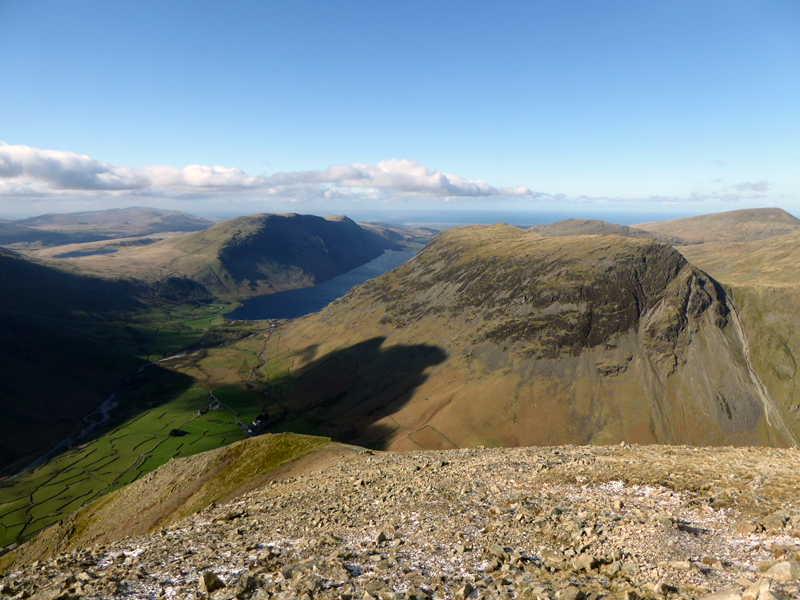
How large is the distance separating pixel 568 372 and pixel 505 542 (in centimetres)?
14562

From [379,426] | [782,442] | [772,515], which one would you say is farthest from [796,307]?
[772,515]

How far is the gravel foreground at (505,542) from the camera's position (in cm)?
1495

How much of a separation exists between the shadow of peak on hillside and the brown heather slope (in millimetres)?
791

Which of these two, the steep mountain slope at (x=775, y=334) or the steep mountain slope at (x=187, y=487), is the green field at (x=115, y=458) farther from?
the steep mountain slope at (x=775, y=334)

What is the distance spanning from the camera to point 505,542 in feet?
64.2

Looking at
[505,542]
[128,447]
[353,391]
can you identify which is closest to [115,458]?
[128,447]

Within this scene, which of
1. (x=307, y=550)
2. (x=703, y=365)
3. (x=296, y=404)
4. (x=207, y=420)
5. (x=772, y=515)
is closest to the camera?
(x=772, y=515)

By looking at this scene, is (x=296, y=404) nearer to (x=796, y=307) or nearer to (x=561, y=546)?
(x=561, y=546)

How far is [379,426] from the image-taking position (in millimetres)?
137625

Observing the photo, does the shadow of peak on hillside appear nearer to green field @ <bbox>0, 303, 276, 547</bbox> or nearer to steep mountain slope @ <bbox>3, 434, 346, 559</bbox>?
green field @ <bbox>0, 303, 276, 547</bbox>

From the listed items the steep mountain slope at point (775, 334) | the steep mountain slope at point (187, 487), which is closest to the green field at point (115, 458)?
the steep mountain slope at point (187, 487)

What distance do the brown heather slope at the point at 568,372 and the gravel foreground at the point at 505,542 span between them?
98305 millimetres

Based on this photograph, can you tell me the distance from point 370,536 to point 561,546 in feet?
37.0

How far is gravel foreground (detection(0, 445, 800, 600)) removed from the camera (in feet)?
49.0
